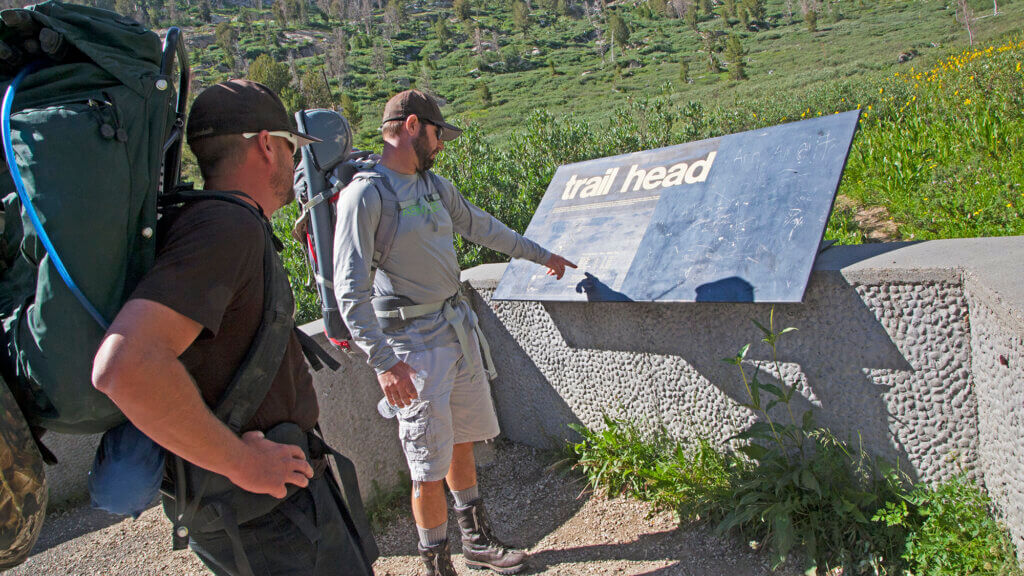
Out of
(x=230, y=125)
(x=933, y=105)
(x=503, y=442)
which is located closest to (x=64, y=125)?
(x=230, y=125)

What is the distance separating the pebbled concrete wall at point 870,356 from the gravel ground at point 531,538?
17.3 inches

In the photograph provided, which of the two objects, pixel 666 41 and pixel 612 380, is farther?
pixel 666 41

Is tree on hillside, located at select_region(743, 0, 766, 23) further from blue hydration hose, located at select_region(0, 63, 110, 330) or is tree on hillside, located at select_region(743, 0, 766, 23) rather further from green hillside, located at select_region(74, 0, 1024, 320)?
blue hydration hose, located at select_region(0, 63, 110, 330)

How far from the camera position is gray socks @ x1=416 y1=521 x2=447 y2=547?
2.79 meters

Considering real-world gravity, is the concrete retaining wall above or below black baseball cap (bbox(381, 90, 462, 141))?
below

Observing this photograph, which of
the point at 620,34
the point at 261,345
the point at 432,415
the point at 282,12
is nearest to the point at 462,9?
the point at 282,12

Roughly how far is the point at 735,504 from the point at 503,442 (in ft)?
5.33

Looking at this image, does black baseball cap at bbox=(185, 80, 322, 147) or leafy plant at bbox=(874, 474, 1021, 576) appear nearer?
black baseball cap at bbox=(185, 80, 322, 147)

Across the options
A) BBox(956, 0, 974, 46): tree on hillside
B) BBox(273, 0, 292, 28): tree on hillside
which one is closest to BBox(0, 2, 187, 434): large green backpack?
BBox(956, 0, 974, 46): tree on hillside

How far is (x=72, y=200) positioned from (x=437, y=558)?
2125 mm

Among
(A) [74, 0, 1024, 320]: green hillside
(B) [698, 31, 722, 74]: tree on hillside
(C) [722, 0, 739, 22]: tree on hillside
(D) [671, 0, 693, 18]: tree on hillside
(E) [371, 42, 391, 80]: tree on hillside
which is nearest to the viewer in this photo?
(A) [74, 0, 1024, 320]: green hillside

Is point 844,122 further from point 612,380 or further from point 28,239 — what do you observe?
point 28,239

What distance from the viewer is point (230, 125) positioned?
149cm

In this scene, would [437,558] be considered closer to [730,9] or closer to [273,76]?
[273,76]
